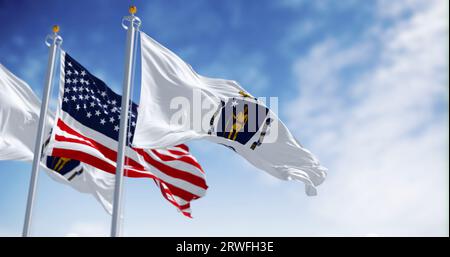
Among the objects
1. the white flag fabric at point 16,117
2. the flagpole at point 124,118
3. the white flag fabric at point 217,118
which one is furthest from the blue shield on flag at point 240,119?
the white flag fabric at point 16,117

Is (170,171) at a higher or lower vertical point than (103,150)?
lower

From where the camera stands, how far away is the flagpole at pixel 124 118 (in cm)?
1009

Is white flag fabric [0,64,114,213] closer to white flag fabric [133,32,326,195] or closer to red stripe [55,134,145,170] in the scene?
red stripe [55,134,145,170]

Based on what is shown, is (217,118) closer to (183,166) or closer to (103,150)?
(183,166)

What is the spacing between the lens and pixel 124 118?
11016 mm

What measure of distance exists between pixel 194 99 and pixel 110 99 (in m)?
3.05

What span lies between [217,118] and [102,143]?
147 inches

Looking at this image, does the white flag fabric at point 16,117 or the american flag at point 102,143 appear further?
the white flag fabric at point 16,117

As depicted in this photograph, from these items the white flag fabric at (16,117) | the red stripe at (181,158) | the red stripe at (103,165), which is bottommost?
the red stripe at (103,165)

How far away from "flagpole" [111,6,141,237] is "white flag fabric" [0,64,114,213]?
3568mm

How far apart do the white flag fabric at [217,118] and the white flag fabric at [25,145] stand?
14.4ft

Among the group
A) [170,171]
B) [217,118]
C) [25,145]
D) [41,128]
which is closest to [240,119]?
[217,118]

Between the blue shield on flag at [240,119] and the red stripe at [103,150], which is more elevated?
the blue shield on flag at [240,119]

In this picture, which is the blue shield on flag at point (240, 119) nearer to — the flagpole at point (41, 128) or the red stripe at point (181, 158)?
the red stripe at point (181, 158)
